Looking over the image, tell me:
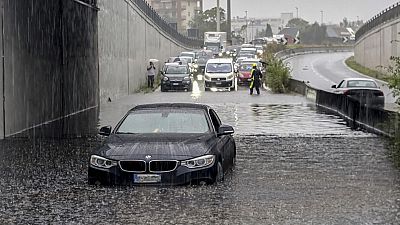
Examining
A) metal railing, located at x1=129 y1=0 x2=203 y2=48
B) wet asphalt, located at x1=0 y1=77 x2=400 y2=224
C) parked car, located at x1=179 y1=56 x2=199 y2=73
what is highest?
metal railing, located at x1=129 y1=0 x2=203 y2=48

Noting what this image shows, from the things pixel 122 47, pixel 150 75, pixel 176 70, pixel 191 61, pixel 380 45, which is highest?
pixel 380 45

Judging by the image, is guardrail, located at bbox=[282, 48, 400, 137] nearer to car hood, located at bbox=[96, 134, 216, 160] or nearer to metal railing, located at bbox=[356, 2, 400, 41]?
car hood, located at bbox=[96, 134, 216, 160]

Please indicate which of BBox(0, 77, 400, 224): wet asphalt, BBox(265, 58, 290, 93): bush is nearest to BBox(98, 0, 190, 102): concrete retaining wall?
BBox(265, 58, 290, 93): bush

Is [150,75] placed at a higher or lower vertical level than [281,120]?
higher

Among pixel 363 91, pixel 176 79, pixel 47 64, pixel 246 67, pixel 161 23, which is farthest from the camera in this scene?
pixel 161 23

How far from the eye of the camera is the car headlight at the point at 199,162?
1231 cm

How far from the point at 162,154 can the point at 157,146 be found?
0.98 ft

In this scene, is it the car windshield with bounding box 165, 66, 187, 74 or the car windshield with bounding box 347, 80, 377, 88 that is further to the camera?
the car windshield with bounding box 165, 66, 187, 74

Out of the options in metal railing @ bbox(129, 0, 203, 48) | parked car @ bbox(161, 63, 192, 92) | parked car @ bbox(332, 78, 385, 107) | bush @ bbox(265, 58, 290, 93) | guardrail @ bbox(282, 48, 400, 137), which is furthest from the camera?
metal railing @ bbox(129, 0, 203, 48)

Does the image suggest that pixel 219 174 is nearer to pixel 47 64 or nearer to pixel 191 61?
pixel 47 64

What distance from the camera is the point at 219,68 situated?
53125mm

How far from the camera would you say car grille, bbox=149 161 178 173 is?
1225cm

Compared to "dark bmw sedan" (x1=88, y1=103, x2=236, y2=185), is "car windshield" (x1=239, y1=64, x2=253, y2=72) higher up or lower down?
higher up

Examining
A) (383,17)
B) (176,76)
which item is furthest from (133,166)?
(383,17)
